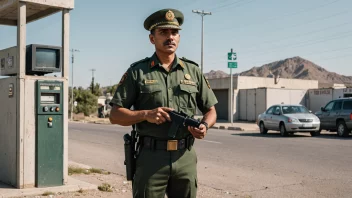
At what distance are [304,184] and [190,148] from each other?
17.4 ft

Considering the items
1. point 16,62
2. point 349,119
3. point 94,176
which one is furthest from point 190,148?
point 349,119

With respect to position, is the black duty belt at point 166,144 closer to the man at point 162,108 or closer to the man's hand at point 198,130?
the man at point 162,108

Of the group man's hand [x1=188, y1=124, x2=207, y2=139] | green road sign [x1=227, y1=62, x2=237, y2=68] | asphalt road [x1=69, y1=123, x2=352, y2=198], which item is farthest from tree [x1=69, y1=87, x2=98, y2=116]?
man's hand [x1=188, y1=124, x2=207, y2=139]

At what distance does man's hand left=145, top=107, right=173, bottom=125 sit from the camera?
3.15m

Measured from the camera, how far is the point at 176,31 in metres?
3.47

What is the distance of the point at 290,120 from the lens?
1877 cm

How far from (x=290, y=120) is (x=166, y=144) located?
1620 centimetres

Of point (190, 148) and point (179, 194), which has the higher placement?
point (190, 148)

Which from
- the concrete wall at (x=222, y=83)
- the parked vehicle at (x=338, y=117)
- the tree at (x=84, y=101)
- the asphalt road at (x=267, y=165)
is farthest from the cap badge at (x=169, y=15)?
the tree at (x=84, y=101)

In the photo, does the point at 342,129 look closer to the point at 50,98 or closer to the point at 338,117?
the point at 338,117

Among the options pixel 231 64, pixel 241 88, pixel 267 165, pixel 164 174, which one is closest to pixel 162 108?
pixel 164 174

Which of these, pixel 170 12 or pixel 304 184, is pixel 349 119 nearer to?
pixel 304 184

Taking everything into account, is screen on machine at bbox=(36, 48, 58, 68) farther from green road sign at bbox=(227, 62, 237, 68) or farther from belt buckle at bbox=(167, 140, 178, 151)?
green road sign at bbox=(227, 62, 237, 68)

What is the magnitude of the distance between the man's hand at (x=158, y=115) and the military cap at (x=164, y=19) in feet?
2.14
